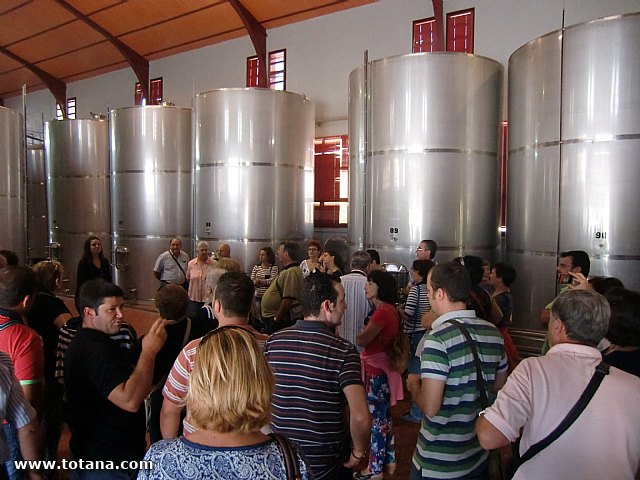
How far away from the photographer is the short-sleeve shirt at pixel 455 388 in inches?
96.3

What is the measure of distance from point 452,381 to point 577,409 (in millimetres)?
625

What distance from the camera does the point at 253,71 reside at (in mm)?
14680

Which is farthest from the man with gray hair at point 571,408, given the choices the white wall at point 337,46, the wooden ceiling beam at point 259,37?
the wooden ceiling beam at point 259,37

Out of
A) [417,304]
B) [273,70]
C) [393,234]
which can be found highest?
[273,70]

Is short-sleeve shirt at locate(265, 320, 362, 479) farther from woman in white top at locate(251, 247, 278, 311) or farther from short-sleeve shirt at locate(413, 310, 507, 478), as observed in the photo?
woman in white top at locate(251, 247, 278, 311)

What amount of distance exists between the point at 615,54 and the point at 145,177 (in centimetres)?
881

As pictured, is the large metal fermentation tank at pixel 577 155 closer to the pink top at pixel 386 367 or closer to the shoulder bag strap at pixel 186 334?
the pink top at pixel 386 367

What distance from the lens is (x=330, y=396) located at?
7.91ft

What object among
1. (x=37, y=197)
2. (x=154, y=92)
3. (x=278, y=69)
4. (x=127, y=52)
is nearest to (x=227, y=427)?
(x=278, y=69)

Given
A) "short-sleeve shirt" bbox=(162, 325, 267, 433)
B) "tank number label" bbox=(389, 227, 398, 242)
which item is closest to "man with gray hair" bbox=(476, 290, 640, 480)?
"short-sleeve shirt" bbox=(162, 325, 267, 433)

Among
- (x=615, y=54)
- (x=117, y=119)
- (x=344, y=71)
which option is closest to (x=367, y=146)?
(x=615, y=54)

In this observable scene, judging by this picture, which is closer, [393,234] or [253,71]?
[393,234]

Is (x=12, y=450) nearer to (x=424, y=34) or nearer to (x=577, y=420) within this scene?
(x=577, y=420)

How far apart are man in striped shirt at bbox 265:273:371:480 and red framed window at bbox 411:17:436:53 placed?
34.2 ft
